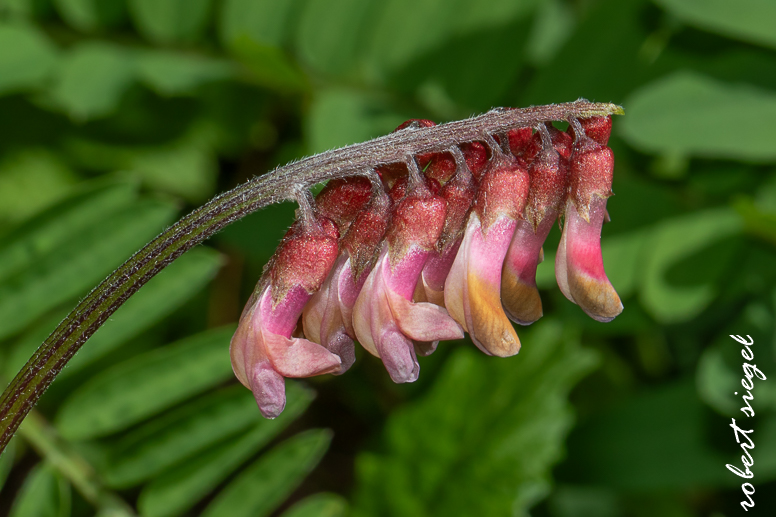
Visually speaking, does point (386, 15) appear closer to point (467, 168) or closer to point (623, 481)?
point (467, 168)

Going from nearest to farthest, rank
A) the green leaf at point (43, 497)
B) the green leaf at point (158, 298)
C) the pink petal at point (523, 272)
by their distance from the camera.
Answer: the pink petal at point (523, 272)
the green leaf at point (43, 497)
the green leaf at point (158, 298)

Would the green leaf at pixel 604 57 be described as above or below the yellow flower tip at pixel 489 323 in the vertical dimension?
above

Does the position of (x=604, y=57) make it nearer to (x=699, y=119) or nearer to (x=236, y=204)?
(x=699, y=119)

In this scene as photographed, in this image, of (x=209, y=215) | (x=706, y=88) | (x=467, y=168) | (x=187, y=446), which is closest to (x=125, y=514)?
(x=187, y=446)

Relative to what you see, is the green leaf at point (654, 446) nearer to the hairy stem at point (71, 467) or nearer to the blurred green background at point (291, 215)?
the blurred green background at point (291, 215)

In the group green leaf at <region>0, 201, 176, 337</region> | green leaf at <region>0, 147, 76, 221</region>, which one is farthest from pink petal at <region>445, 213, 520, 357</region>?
green leaf at <region>0, 147, 76, 221</region>

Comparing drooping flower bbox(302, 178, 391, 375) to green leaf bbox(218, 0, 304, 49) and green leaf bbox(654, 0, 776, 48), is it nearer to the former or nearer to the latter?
green leaf bbox(654, 0, 776, 48)

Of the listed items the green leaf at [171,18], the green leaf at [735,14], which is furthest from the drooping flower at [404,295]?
the green leaf at [171,18]
